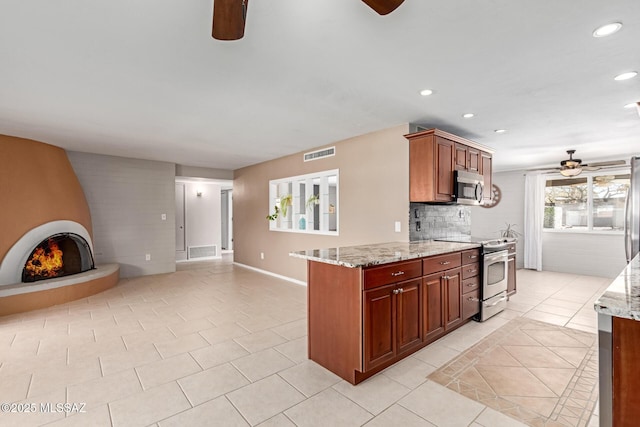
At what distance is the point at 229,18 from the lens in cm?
118

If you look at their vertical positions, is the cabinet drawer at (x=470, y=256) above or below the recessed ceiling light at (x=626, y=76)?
below

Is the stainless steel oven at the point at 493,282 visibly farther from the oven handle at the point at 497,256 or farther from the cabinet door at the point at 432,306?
the cabinet door at the point at 432,306

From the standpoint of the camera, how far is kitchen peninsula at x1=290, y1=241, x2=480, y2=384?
2.29m

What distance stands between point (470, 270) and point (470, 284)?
16 cm

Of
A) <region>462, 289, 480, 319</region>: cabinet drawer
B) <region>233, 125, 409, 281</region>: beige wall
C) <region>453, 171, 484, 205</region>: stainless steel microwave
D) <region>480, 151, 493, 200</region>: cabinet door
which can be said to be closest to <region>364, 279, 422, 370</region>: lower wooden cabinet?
<region>462, 289, 480, 319</region>: cabinet drawer

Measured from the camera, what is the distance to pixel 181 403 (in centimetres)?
208

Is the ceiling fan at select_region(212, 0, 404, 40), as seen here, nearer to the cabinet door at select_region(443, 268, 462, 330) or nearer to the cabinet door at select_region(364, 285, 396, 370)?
the cabinet door at select_region(364, 285, 396, 370)

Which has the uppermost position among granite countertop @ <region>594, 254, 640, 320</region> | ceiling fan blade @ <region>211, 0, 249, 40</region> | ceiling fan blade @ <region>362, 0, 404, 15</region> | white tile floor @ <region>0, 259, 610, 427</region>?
ceiling fan blade @ <region>362, 0, 404, 15</region>

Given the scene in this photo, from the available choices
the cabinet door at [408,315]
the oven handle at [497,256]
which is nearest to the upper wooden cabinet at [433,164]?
the oven handle at [497,256]

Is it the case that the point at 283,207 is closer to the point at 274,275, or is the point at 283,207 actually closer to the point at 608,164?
the point at 274,275

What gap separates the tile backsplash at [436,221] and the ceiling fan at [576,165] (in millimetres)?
2195

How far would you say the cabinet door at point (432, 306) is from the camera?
2803mm

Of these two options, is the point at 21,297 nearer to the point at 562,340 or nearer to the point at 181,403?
the point at 181,403

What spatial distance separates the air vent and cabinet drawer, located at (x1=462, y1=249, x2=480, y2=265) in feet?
8.22
